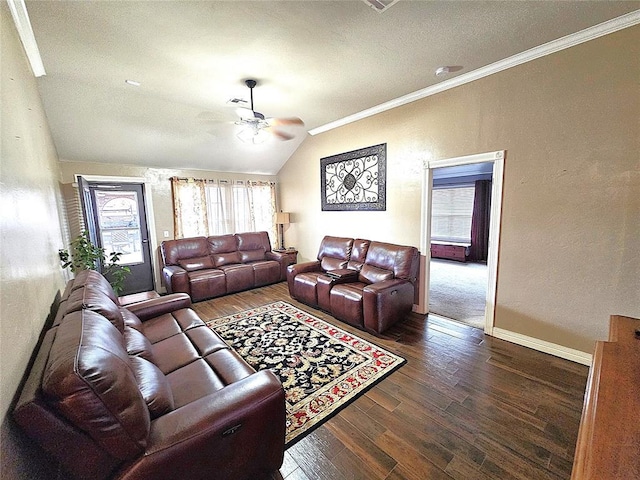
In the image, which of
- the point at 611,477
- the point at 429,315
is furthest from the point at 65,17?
the point at 429,315

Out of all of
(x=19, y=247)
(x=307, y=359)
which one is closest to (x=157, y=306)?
(x=19, y=247)

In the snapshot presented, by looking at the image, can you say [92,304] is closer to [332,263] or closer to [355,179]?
[332,263]

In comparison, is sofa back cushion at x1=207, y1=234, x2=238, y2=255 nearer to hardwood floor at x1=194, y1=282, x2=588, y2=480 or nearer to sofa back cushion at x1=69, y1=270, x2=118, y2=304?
sofa back cushion at x1=69, y1=270, x2=118, y2=304

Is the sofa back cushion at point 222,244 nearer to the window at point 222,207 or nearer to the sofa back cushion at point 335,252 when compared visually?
the window at point 222,207

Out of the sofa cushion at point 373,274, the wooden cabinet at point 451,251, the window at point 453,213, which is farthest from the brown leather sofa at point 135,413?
the window at point 453,213

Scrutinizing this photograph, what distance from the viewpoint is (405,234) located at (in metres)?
3.81

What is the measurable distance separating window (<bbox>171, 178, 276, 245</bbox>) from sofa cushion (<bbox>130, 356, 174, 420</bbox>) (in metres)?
4.09

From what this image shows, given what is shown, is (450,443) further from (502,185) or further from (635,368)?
(502,185)

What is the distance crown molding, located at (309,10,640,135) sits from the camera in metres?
2.10

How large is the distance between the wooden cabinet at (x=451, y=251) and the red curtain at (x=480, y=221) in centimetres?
27

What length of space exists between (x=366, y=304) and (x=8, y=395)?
271 centimetres

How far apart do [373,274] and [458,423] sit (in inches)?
79.6

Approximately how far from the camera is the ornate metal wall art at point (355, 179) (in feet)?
13.2

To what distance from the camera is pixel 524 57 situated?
101 inches
